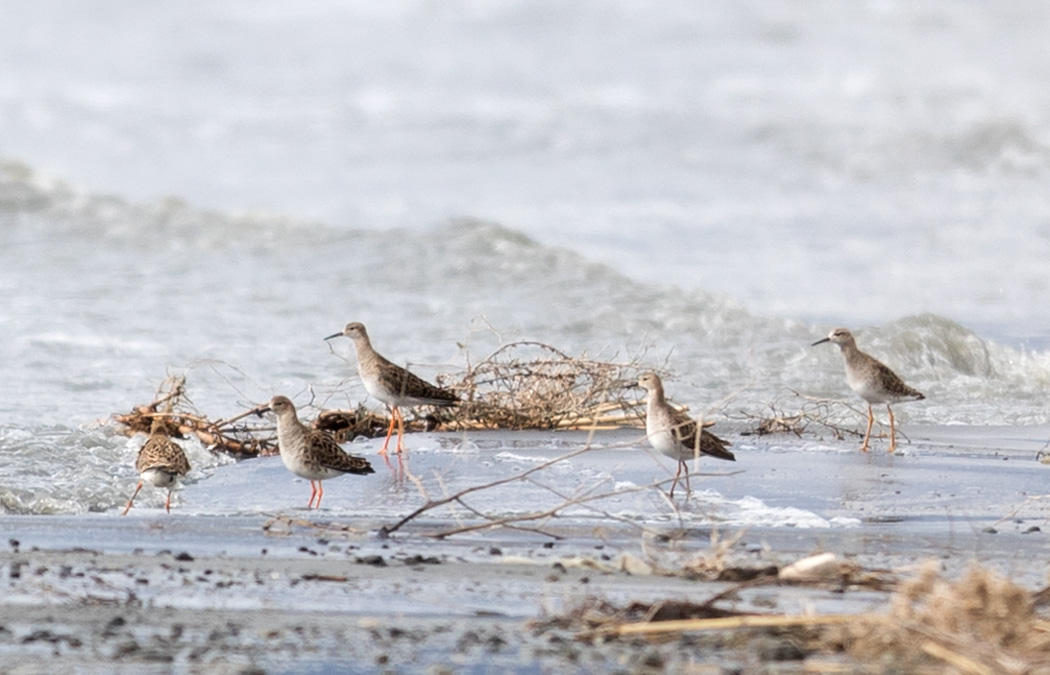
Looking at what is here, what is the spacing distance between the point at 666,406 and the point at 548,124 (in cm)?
2052

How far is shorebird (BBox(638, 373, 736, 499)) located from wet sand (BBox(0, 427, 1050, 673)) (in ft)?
0.70

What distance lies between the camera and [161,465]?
7727 millimetres

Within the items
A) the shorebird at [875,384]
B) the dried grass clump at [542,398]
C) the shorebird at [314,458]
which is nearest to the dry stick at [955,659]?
the shorebird at [314,458]

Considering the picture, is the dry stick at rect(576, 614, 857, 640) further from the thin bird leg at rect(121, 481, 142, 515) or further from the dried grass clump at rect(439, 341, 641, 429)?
the dried grass clump at rect(439, 341, 641, 429)

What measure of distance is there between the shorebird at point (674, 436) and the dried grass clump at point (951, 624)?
3.34 m

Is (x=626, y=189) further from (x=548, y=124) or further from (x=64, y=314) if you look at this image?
(x=64, y=314)

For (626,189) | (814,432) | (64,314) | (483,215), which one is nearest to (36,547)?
(814,432)

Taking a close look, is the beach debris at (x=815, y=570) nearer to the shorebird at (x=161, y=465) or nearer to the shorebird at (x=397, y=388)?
the shorebird at (x=161, y=465)

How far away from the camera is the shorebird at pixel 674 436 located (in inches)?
322

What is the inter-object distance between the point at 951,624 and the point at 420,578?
7.00 ft

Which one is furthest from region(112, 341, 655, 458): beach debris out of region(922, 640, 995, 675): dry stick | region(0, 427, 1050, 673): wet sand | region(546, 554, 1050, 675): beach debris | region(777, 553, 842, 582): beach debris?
region(922, 640, 995, 675): dry stick

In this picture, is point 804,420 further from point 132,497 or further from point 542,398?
point 132,497

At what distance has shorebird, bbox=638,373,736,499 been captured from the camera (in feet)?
26.8

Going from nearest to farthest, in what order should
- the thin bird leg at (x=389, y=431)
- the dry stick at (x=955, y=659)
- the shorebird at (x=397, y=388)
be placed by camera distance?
1. the dry stick at (x=955, y=659)
2. the thin bird leg at (x=389, y=431)
3. the shorebird at (x=397, y=388)
